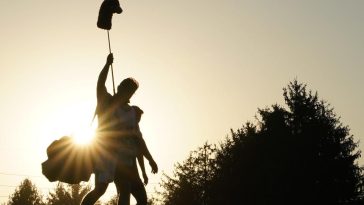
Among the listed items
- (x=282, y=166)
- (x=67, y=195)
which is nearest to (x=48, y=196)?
(x=67, y=195)

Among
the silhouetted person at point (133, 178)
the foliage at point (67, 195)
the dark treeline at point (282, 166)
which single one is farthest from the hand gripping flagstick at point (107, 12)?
the foliage at point (67, 195)

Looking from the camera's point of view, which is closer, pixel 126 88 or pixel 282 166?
pixel 126 88

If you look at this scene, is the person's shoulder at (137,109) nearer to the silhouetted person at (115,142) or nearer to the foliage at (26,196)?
the silhouetted person at (115,142)

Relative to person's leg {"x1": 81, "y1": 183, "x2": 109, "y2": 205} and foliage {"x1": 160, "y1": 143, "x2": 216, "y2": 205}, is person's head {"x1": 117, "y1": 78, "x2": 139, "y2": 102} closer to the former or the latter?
person's leg {"x1": 81, "y1": 183, "x2": 109, "y2": 205}

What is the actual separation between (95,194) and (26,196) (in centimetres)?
5207

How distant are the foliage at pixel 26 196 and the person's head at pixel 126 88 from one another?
5107 cm

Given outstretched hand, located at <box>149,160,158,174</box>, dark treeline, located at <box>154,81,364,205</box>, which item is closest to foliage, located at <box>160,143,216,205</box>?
dark treeline, located at <box>154,81,364,205</box>

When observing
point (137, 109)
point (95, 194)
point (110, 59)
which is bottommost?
point (95, 194)

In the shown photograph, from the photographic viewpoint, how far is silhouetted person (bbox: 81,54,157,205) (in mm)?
5168

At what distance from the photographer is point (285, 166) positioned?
27.0 m

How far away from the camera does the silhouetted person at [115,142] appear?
5.17m

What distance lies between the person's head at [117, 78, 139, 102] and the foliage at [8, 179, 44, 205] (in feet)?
168

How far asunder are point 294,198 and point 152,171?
71.9 ft

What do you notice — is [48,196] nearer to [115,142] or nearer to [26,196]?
[26,196]
